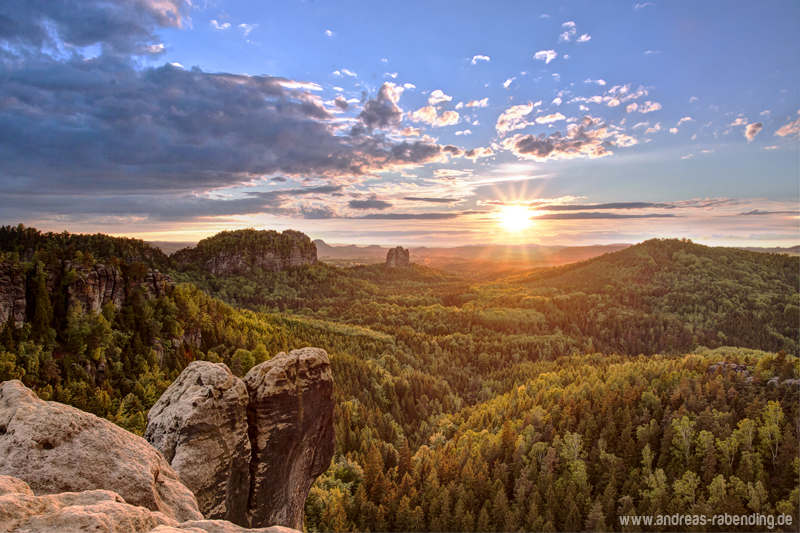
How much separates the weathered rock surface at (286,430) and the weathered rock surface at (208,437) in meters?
1.15

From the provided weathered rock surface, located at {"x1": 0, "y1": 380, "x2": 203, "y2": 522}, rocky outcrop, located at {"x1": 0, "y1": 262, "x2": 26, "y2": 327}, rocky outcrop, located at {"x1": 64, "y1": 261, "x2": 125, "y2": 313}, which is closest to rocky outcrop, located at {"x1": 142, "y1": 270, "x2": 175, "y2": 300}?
rocky outcrop, located at {"x1": 64, "y1": 261, "x2": 125, "y2": 313}

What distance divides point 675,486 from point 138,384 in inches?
2931

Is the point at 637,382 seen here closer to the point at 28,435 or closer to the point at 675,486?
the point at 675,486

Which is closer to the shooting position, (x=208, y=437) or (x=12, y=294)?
(x=208, y=437)

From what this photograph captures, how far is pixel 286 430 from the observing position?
77.8 feet

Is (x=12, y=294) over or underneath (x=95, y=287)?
over

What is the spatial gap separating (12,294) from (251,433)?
3764 cm

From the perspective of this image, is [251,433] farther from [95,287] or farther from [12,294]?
[95,287]

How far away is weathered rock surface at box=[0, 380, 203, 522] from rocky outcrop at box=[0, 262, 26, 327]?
36.7m

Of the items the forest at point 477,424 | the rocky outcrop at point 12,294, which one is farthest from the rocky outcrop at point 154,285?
the rocky outcrop at point 12,294

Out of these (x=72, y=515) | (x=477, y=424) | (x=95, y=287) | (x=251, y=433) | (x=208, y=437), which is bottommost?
(x=477, y=424)

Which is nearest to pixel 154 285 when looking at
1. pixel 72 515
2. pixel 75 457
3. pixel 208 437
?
pixel 208 437

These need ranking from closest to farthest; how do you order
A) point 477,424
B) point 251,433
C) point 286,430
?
point 251,433, point 286,430, point 477,424

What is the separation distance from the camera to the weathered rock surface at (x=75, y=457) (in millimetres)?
10922
